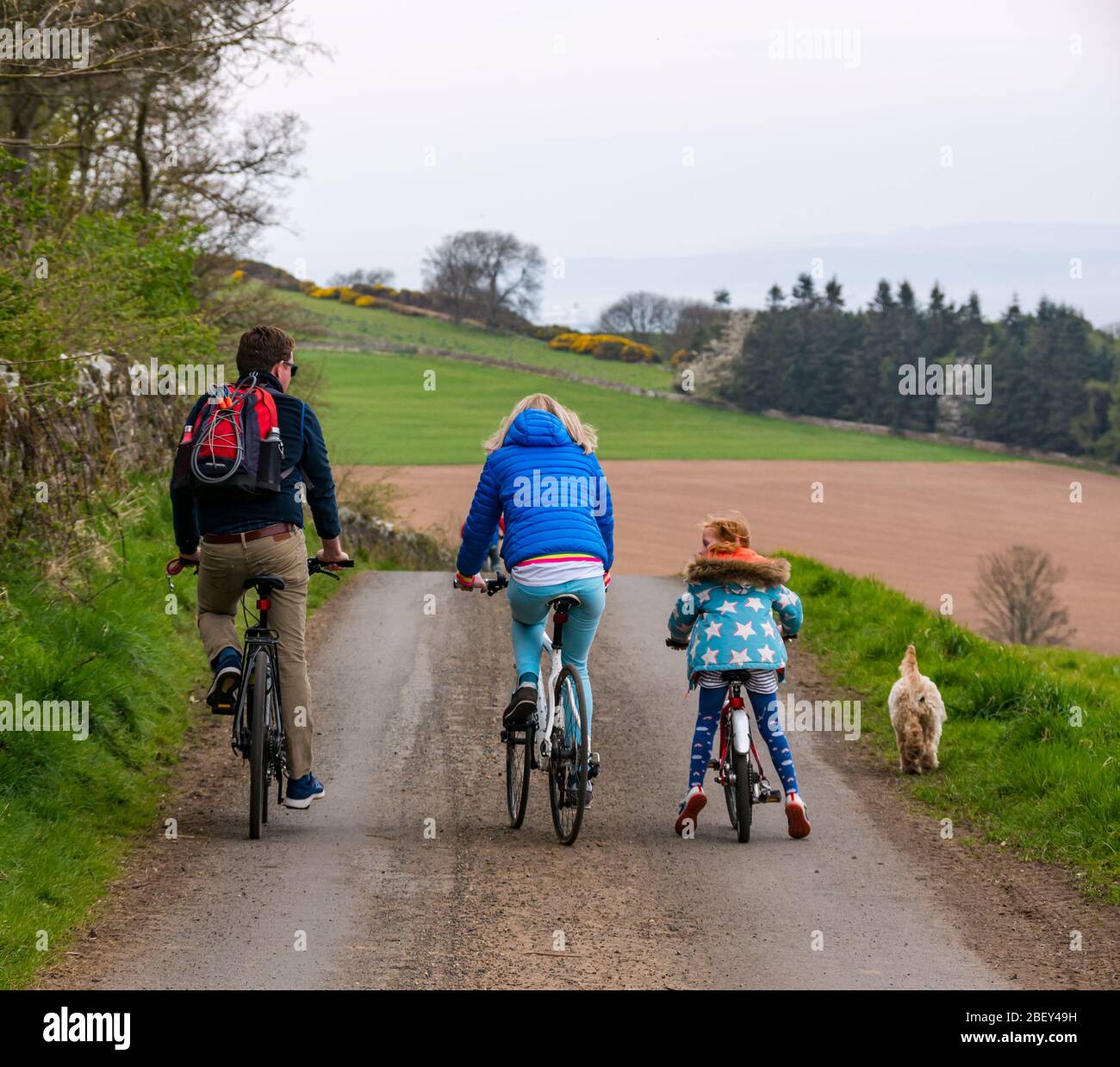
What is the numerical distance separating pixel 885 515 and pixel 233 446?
176 feet

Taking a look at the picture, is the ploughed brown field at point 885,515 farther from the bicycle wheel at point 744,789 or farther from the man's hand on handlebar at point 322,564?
the bicycle wheel at point 744,789

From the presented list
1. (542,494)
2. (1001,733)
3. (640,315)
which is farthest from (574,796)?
(640,315)

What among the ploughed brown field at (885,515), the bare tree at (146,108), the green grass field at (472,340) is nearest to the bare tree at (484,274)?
the green grass field at (472,340)

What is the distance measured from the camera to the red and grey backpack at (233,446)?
6.38 m

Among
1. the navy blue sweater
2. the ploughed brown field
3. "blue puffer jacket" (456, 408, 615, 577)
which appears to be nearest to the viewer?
the navy blue sweater

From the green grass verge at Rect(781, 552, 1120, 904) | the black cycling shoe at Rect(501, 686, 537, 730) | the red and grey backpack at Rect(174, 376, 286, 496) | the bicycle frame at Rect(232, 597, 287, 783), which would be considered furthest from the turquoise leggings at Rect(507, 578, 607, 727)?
the green grass verge at Rect(781, 552, 1120, 904)

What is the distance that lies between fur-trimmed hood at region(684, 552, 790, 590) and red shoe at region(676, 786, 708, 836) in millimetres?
1103

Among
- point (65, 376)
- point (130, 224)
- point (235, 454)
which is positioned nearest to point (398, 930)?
point (235, 454)

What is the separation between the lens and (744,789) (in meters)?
6.95

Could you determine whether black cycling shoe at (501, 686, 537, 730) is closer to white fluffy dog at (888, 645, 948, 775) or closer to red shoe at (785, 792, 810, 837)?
red shoe at (785, 792, 810, 837)

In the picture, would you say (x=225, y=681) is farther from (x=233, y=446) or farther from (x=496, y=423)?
(x=496, y=423)

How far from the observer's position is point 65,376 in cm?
1006

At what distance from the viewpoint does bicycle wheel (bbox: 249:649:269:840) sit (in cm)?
659
